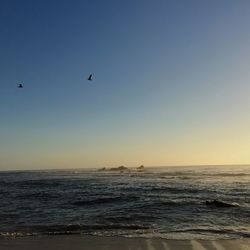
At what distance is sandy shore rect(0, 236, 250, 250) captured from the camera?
13016 millimetres

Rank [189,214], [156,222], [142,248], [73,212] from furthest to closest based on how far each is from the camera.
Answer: [73,212], [189,214], [156,222], [142,248]

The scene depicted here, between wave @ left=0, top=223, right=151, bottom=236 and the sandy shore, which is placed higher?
wave @ left=0, top=223, right=151, bottom=236

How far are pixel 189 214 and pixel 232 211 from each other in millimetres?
3195

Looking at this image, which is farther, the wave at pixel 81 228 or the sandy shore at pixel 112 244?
the wave at pixel 81 228

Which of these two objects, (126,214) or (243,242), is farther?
(126,214)

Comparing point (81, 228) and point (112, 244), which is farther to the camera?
point (81, 228)

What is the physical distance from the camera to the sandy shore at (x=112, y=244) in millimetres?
13016

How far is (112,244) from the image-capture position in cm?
1369

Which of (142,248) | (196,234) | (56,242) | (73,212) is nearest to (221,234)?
(196,234)

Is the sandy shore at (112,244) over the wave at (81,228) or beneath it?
beneath

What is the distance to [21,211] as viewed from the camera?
26906 mm

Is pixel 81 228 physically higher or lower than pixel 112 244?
higher

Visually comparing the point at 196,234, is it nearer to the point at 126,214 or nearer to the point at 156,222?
the point at 156,222

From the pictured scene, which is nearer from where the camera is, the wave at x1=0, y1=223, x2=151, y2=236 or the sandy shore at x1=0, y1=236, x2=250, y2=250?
the sandy shore at x1=0, y1=236, x2=250, y2=250
